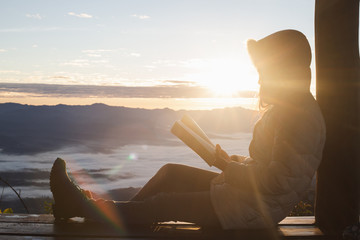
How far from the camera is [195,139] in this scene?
9.63 ft

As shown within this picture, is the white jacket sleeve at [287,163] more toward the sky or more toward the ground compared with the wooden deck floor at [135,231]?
more toward the sky

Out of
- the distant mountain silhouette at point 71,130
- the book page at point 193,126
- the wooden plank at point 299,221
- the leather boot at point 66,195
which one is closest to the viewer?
the book page at point 193,126

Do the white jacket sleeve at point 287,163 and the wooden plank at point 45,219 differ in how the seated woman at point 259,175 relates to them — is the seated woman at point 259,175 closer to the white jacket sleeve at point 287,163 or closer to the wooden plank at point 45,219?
the white jacket sleeve at point 287,163

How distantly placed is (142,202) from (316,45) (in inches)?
77.0

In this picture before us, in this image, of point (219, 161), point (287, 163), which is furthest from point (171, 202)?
point (287, 163)

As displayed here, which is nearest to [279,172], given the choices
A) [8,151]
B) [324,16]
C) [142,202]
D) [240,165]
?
[240,165]

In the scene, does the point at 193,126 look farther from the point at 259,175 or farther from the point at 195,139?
the point at 259,175

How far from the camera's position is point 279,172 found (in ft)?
9.02

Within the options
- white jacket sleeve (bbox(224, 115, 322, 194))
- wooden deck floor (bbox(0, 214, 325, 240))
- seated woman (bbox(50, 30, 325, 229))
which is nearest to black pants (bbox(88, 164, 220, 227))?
seated woman (bbox(50, 30, 325, 229))

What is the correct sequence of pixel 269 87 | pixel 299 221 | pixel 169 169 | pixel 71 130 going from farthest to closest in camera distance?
pixel 71 130, pixel 299 221, pixel 169 169, pixel 269 87

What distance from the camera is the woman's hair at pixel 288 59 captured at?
2.82 m

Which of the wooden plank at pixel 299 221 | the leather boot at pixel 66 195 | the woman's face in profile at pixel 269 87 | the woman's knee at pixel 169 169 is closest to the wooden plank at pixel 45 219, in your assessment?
the wooden plank at pixel 299 221

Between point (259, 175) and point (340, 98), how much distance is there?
3.27ft

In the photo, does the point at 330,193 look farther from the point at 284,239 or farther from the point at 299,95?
the point at 299,95
